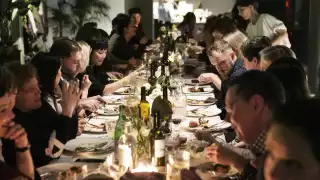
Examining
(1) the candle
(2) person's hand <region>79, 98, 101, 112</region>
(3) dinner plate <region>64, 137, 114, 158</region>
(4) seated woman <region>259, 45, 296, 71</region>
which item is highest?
(4) seated woman <region>259, 45, 296, 71</region>

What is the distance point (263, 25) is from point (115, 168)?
4.54 m

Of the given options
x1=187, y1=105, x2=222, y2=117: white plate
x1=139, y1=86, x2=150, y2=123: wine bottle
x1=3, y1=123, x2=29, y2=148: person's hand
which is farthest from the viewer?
x1=187, y1=105, x2=222, y2=117: white plate

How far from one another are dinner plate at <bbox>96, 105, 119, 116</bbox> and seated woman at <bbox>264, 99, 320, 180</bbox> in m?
2.44

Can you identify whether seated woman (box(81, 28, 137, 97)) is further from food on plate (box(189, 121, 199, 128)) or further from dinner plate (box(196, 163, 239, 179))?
dinner plate (box(196, 163, 239, 179))

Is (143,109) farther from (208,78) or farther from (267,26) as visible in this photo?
(267,26)

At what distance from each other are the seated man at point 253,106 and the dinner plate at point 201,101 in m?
1.68

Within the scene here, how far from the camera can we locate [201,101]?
3.98m

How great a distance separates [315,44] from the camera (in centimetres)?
787

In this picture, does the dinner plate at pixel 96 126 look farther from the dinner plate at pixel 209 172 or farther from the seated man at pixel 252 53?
the seated man at pixel 252 53

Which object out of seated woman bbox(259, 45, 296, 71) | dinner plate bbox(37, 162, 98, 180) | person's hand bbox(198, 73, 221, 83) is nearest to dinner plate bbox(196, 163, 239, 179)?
dinner plate bbox(37, 162, 98, 180)

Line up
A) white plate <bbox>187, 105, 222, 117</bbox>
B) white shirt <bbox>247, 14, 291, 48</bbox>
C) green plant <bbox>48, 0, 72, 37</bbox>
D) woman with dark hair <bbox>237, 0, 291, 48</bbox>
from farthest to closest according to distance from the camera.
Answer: green plant <bbox>48, 0, 72, 37</bbox> < white shirt <bbox>247, 14, 291, 48</bbox> < woman with dark hair <bbox>237, 0, 291, 48</bbox> < white plate <bbox>187, 105, 222, 117</bbox>

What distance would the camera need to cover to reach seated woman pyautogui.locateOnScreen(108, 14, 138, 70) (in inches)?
286

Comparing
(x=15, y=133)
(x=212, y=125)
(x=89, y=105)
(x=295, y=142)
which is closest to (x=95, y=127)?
(x=89, y=105)

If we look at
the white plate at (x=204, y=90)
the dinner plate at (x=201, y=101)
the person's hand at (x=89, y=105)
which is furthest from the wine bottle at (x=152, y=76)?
the person's hand at (x=89, y=105)
